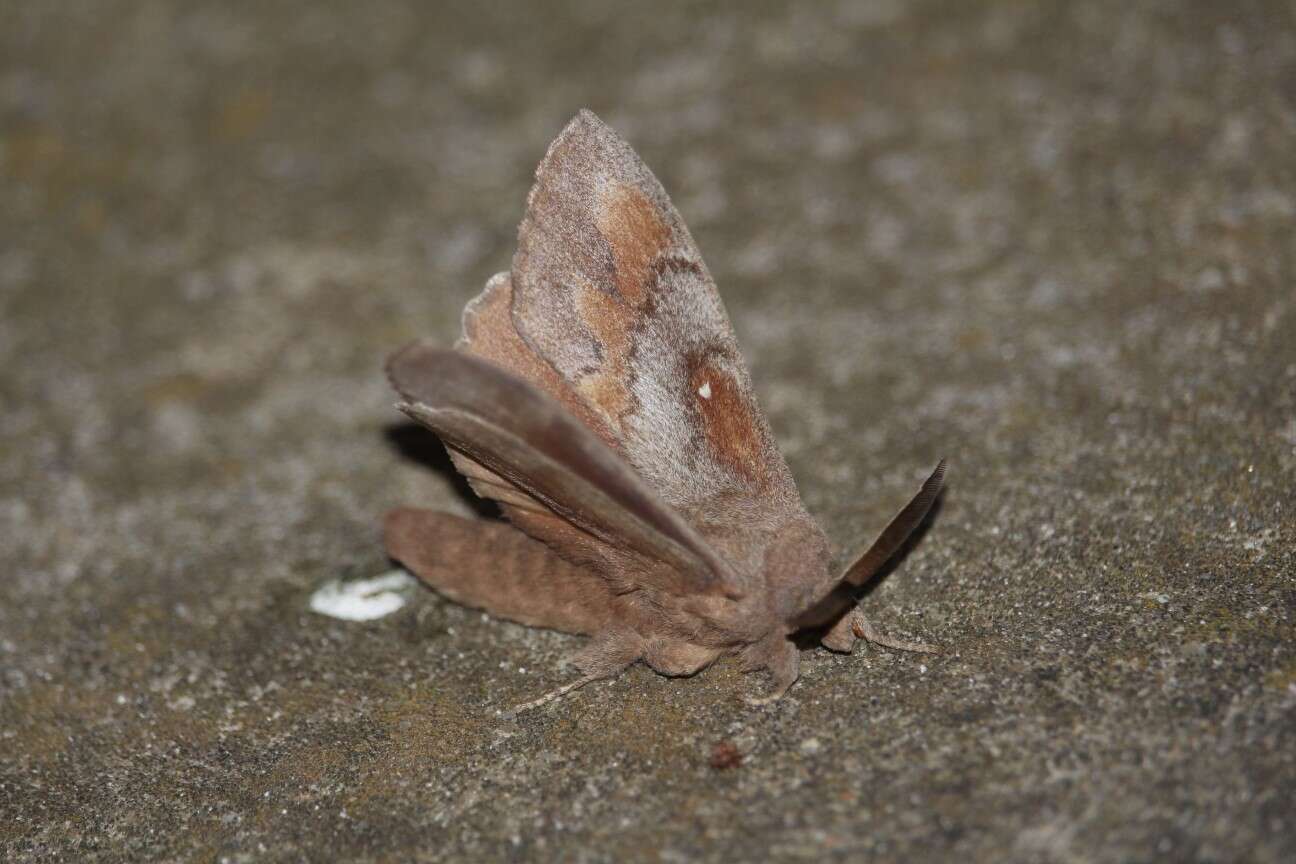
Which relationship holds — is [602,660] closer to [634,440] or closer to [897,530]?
[634,440]

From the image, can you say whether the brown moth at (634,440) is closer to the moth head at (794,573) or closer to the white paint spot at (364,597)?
the moth head at (794,573)

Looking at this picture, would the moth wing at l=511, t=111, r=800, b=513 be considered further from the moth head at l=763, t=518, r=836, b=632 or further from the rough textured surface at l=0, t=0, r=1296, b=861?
the rough textured surface at l=0, t=0, r=1296, b=861

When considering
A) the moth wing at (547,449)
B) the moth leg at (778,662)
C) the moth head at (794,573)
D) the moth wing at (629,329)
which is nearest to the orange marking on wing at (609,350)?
the moth wing at (629,329)

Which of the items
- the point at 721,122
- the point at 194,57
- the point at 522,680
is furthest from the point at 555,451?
the point at 194,57

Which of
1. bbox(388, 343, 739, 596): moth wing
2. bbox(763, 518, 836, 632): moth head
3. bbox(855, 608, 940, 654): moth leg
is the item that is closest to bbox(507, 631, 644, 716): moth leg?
bbox(388, 343, 739, 596): moth wing

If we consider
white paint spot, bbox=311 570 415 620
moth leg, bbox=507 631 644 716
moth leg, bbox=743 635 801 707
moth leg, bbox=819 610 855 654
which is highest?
moth leg, bbox=819 610 855 654

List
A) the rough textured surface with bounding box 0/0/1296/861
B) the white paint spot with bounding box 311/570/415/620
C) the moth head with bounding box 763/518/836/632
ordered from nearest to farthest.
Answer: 1. the rough textured surface with bounding box 0/0/1296/861
2. the moth head with bounding box 763/518/836/632
3. the white paint spot with bounding box 311/570/415/620

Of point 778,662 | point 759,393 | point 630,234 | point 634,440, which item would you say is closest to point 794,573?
point 778,662
